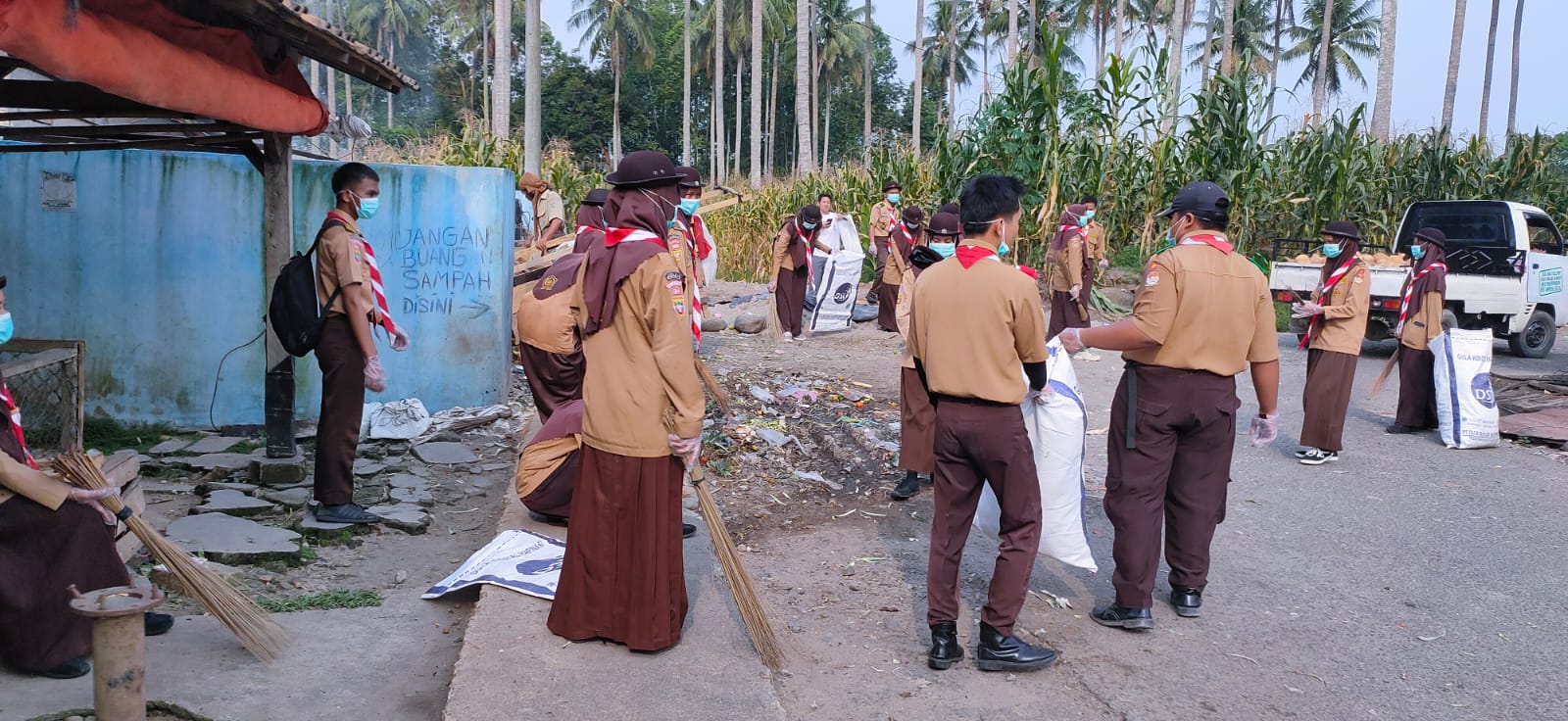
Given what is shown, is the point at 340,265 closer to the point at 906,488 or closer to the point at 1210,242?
the point at 906,488

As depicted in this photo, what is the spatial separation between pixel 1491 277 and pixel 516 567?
1254cm

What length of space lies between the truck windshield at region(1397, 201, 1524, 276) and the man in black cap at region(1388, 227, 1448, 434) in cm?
514

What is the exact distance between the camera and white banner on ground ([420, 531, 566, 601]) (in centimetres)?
449

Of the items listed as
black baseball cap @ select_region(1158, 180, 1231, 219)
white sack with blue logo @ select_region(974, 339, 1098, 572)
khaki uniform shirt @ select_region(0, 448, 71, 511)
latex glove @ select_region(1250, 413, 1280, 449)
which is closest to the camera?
khaki uniform shirt @ select_region(0, 448, 71, 511)

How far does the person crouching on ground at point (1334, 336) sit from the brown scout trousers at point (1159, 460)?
11.4ft

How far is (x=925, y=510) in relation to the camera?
646 cm

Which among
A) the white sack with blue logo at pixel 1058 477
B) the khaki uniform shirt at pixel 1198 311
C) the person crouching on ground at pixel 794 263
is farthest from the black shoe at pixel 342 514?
the person crouching on ground at pixel 794 263

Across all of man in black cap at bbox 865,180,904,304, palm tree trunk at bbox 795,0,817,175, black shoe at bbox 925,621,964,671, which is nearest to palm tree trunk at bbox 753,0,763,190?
palm tree trunk at bbox 795,0,817,175

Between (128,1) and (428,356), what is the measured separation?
4.69 metres

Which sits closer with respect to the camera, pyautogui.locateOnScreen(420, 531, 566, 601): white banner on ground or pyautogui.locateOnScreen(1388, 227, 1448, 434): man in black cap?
pyautogui.locateOnScreen(420, 531, 566, 601): white banner on ground

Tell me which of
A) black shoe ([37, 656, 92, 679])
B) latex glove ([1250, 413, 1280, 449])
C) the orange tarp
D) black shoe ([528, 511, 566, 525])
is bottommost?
black shoe ([37, 656, 92, 679])

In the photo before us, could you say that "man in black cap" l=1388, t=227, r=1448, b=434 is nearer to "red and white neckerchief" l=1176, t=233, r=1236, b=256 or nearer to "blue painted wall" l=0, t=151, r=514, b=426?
"red and white neckerchief" l=1176, t=233, r=1236, b=256

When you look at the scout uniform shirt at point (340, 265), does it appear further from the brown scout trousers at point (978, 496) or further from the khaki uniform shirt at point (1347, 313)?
the khaki uniform shirt at point (1347, 313)

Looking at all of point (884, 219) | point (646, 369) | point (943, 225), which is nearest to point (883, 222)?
point (884, 219)
